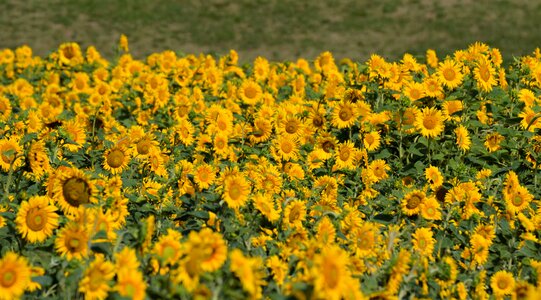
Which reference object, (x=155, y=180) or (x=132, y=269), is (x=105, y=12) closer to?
(x=155, y=180)

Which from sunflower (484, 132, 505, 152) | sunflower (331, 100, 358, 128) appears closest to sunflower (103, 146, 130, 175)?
sunflower (331, 100, 358, 128)

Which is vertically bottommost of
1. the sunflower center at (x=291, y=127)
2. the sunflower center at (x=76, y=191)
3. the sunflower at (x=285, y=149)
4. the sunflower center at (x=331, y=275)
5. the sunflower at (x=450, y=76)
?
the sunflower at (x=285, y=149)

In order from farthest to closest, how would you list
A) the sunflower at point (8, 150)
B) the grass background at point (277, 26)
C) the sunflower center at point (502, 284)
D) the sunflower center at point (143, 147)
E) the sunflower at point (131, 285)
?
the grass background at point (277, 26)
the sunflower center at point (143, 147)
the sunflower at point (8, 150)
the sunflower center at point (502, 284)
the sunflower at point (131, 285)

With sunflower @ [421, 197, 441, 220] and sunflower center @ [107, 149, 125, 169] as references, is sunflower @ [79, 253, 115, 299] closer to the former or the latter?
sunflower center @ [107, 149, 125, 169]

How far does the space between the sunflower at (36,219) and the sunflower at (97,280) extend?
74cm

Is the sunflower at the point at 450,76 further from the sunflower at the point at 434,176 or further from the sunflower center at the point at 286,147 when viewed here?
the sunflower center at the point at 286,147

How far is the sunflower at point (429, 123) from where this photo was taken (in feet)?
18.1

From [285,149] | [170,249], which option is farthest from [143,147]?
[170,249]

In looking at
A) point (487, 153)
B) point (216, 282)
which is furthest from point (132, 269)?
point (487, 153)

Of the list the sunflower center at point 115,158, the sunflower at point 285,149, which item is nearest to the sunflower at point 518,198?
the sunflower at point 285,149

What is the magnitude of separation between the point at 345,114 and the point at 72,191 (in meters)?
2.91

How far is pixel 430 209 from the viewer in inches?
176

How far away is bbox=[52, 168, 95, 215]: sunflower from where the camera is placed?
3730 mm

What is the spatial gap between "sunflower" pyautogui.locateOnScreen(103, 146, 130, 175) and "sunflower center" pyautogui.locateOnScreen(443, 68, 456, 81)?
3.00 metres
